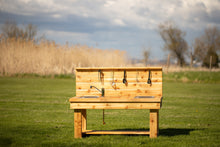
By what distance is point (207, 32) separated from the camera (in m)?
47.6

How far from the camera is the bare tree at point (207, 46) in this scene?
4408 cm

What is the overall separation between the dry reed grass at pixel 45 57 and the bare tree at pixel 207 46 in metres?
21.7

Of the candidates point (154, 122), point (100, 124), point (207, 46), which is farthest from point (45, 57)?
point (207, 46)

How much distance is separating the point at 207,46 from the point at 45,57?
30.3m

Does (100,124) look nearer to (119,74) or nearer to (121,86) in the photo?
(121,86)

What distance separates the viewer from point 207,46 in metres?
46.2

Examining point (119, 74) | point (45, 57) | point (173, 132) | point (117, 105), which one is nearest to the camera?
point (117, 105)

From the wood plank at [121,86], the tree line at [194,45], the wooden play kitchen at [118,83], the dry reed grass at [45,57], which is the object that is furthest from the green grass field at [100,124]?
the tree line at [194,45]

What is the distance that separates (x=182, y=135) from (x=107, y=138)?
1709 millimetres

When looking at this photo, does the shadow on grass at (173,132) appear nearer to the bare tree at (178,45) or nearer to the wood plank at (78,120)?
the wood plank at (78,120)

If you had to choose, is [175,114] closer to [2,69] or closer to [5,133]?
[5,133]

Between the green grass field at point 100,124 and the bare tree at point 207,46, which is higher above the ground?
the bare tree at point 207,46

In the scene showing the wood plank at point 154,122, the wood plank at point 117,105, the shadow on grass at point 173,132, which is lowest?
the shadow on grass at point 173,132

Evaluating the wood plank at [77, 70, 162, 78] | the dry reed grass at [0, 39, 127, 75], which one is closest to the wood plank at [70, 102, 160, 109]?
the wood plank at [77, 70, 162, 78]
